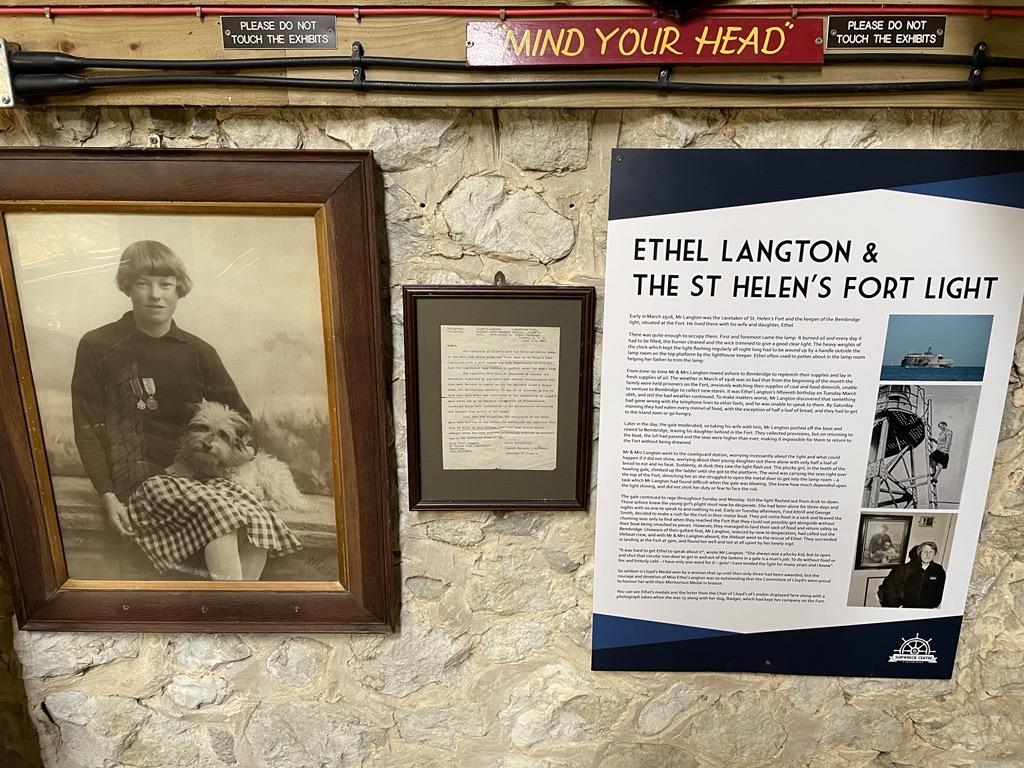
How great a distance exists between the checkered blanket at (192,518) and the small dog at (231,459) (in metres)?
0.02

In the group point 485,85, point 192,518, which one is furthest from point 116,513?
point 485,85

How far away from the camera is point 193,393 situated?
4.50 feet

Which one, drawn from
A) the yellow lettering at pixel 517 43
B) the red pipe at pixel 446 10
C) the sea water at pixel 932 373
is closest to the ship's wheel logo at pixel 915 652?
the sea water at pixel 932 373

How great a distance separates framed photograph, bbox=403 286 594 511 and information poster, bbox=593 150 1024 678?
0.07m

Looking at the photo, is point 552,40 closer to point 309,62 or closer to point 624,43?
point 624,43

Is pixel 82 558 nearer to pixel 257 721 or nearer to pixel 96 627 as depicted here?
pixel 96 627

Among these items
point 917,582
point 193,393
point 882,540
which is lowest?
point 917,582

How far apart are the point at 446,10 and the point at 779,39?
60 cm

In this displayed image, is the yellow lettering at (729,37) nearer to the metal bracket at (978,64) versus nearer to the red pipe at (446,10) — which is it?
the red pipe at (446,10)

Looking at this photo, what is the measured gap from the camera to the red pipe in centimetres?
118

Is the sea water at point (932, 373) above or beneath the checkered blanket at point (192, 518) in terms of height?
above

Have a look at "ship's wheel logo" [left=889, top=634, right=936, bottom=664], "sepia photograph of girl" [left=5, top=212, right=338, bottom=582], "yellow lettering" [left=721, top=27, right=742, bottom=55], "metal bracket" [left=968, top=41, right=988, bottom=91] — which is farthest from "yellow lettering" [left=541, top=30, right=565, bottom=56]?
"ship's wheel logo" [left=889, top=634, right=936, bottom=664]

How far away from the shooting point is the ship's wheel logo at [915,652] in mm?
1517

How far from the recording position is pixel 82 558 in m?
1.47
